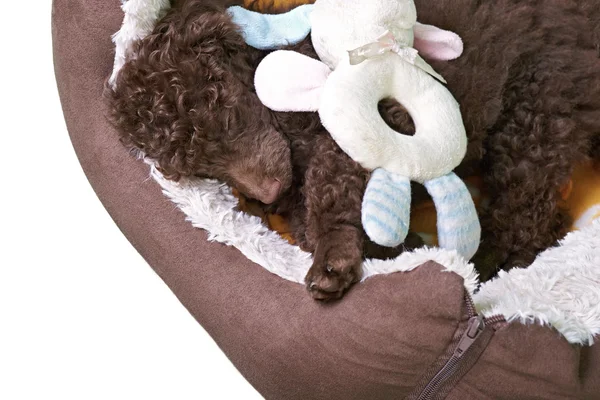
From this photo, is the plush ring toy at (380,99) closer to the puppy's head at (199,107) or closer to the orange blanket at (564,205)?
the puppy's head at (199,107)

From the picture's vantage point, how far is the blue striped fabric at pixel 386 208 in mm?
1858

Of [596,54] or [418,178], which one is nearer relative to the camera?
[418,178]

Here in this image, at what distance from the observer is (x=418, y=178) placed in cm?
200

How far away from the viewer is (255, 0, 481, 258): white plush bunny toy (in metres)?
1.91

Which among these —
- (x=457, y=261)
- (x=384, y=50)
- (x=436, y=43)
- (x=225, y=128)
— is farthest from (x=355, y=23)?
(x=457, y=261)

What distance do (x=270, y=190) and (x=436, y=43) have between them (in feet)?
2.38

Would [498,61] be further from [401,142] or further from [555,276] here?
[555,276]

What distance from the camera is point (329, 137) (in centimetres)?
207

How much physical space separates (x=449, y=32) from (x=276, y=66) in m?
0.60

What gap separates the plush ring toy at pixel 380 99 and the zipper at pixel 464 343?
27 centimetres

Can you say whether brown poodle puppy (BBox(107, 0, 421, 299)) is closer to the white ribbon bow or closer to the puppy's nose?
the puppy's nose

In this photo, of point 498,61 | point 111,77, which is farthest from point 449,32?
point 111,77

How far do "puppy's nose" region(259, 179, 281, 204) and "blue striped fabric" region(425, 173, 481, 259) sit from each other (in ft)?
1.51

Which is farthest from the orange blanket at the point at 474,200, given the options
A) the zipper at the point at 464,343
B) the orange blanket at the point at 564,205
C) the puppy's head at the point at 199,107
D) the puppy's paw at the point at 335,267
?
the zipper at the point at 464,343
